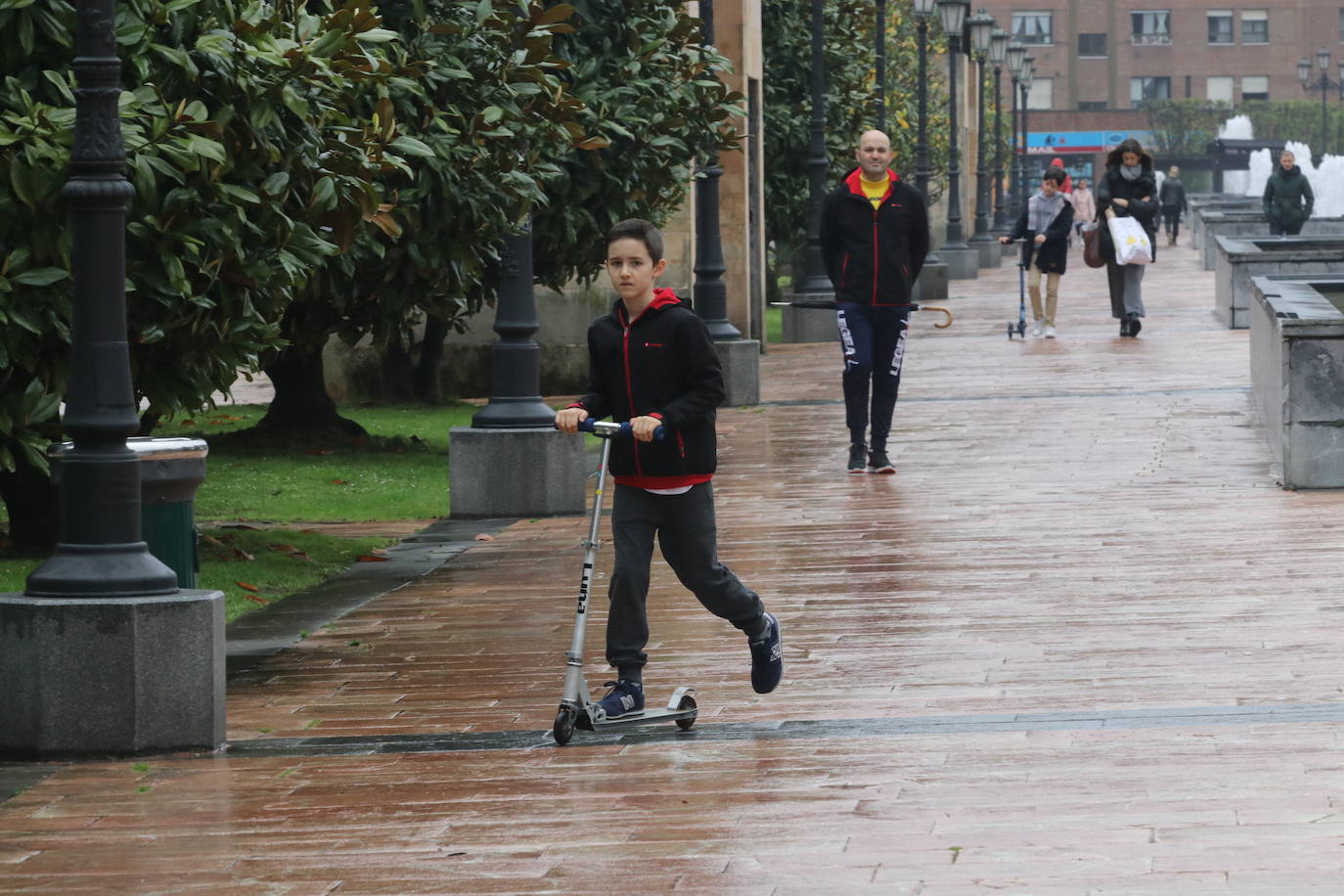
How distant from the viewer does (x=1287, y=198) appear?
117ft

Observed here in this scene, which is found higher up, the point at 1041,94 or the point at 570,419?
the point at 1041,94

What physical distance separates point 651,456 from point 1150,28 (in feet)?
383

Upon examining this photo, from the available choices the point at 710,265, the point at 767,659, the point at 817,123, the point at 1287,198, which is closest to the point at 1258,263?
the point at 817,123

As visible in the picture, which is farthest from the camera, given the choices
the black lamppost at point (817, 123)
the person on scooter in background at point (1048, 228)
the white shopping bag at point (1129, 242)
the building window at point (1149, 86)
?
the building window at point (1149, 86)

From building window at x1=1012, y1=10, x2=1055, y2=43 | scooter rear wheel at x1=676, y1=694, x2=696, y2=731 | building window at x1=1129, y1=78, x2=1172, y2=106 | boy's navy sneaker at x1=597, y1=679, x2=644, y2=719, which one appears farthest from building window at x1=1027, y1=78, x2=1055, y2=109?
scooter rear wheel at x1=676, y1=694, x2=696, y2=731

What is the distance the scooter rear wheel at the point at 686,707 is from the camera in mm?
7176

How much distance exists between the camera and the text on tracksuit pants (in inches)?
559

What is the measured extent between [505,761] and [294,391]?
10727 mm

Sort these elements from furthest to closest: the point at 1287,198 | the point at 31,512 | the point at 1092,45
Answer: the point at 1092,45 < the point at 1287,198 < the point at 31,512

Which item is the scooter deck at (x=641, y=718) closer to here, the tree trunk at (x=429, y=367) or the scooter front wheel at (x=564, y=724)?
the scooter front wheel at (x=564, y=724)

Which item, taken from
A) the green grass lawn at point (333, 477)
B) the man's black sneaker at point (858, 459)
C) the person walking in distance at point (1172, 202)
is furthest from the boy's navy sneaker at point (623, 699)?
the person walking in distance at point (1172, 202)

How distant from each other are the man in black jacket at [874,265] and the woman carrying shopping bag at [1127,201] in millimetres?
10668

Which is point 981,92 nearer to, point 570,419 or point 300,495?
point 300,495

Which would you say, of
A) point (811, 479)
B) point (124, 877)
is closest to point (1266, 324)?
point (811, 479)
